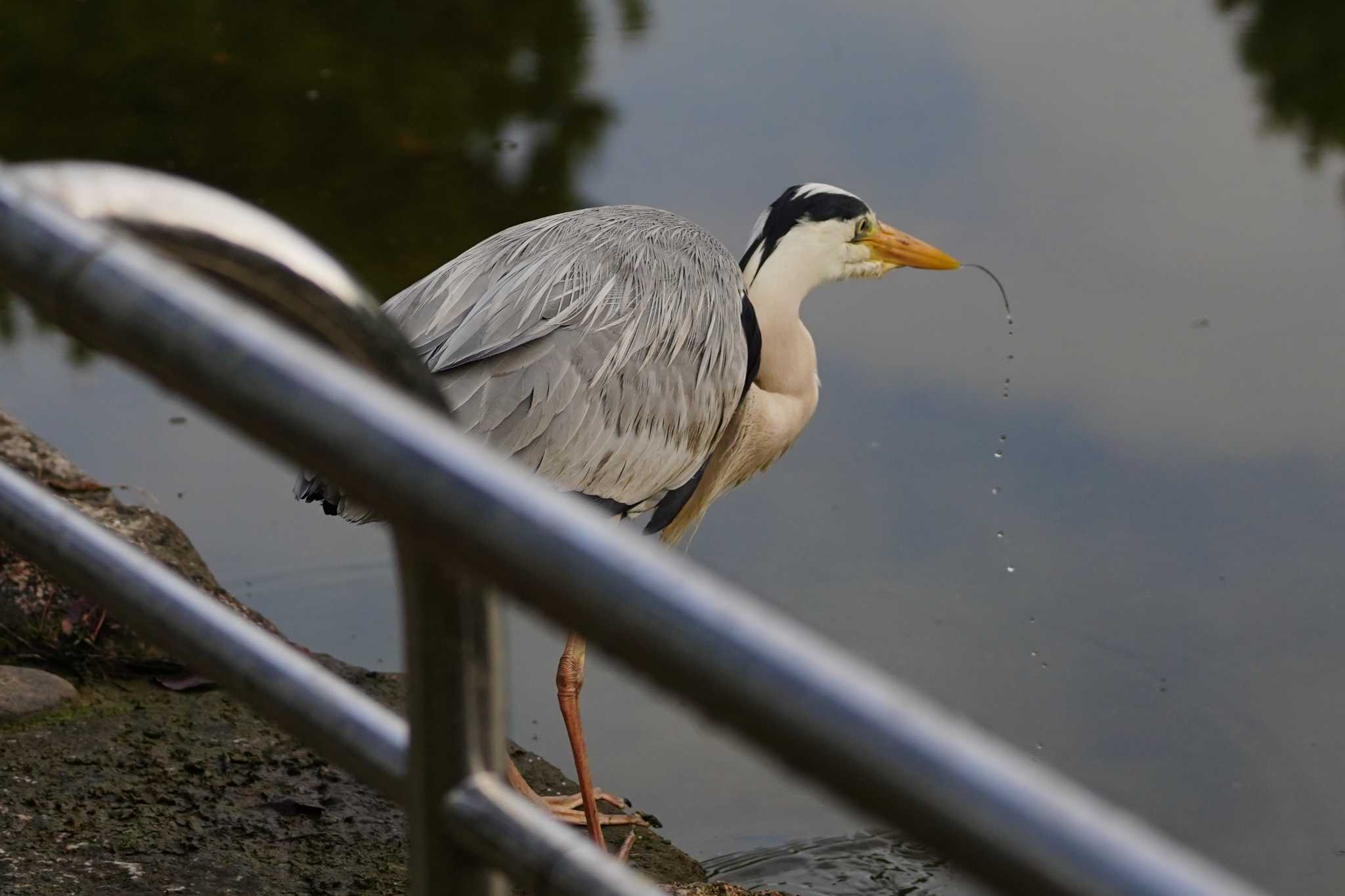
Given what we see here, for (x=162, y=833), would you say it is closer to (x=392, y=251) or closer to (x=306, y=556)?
(x=306, y=556)

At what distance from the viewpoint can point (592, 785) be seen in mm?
3412

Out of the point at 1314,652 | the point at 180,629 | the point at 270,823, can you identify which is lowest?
the point at 270,823

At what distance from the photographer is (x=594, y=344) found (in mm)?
3281

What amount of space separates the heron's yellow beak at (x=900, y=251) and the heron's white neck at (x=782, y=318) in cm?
18

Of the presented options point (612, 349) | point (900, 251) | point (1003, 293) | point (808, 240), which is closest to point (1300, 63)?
point (1003, 293)

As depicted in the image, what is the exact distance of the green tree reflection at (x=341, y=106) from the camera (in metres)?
5.55

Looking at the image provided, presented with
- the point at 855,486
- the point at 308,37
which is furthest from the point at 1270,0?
the point at 308,37

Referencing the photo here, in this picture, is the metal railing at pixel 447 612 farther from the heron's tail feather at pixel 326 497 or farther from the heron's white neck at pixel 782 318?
Answer: the heron's white neck at pixel 782 318

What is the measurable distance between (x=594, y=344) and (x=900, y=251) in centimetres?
107

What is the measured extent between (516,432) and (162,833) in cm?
105

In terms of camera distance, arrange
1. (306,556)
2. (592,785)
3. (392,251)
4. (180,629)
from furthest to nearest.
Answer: (392,251)
(306,556)
(592,785)
(180,629)

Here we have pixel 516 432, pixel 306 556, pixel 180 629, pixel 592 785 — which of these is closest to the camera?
pixel 180 629

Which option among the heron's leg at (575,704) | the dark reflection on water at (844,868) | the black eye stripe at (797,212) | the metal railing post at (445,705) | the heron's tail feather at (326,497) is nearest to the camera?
the metal railing post at (445,705)

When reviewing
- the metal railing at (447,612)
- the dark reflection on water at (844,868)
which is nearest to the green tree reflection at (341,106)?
the dark reflection on water at (844,868)
